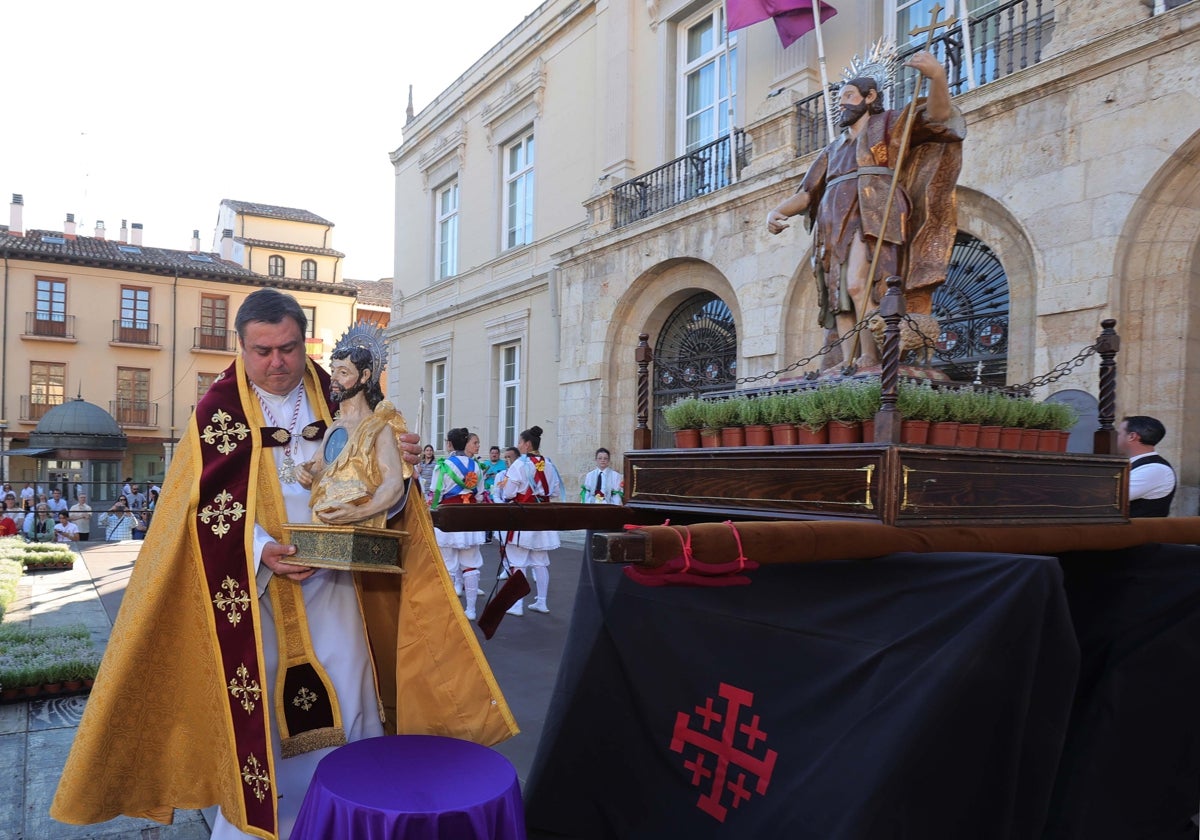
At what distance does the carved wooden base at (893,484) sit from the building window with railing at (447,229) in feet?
58.9

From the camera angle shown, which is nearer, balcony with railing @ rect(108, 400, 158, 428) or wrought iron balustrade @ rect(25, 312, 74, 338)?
wrought iron balustrade @ rect(25, 312, 74, 338)

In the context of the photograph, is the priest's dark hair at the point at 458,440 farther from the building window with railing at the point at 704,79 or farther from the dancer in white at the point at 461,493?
the building window with railing at the point at 704,79

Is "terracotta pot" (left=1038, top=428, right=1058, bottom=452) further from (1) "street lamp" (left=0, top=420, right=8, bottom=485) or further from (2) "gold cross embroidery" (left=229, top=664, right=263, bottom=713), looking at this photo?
(1) "street lamp" (left=0, top=420, right=8, bottom=485)

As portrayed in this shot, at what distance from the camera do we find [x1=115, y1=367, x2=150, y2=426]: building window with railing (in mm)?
34344

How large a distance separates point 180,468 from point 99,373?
3792cm

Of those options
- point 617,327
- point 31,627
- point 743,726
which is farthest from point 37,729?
point 617,327

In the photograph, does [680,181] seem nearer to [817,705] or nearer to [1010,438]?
[1010,438]

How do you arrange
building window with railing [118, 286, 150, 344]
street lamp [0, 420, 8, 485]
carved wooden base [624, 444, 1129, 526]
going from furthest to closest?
building window with railing [118, 286, 150, 344]
street lamp [0, 420, 8, 485]
carved wooden base [624, 444, 1129, 526]

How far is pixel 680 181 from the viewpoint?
12445 mm

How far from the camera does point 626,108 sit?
1352 cm

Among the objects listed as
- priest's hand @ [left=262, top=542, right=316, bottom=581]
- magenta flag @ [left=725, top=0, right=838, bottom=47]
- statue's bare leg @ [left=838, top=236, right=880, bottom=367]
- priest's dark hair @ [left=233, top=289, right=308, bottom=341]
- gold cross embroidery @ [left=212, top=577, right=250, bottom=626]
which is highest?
magenta flag @ [left=725, top=0, right=838, bottom=47]

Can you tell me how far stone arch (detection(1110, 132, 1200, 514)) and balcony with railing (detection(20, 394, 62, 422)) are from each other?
1493 inches

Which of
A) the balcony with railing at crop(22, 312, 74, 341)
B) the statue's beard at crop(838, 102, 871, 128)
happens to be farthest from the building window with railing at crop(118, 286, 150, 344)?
the statue's beard at crop(838, 102, 871, 128)

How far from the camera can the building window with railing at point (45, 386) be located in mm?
32844
